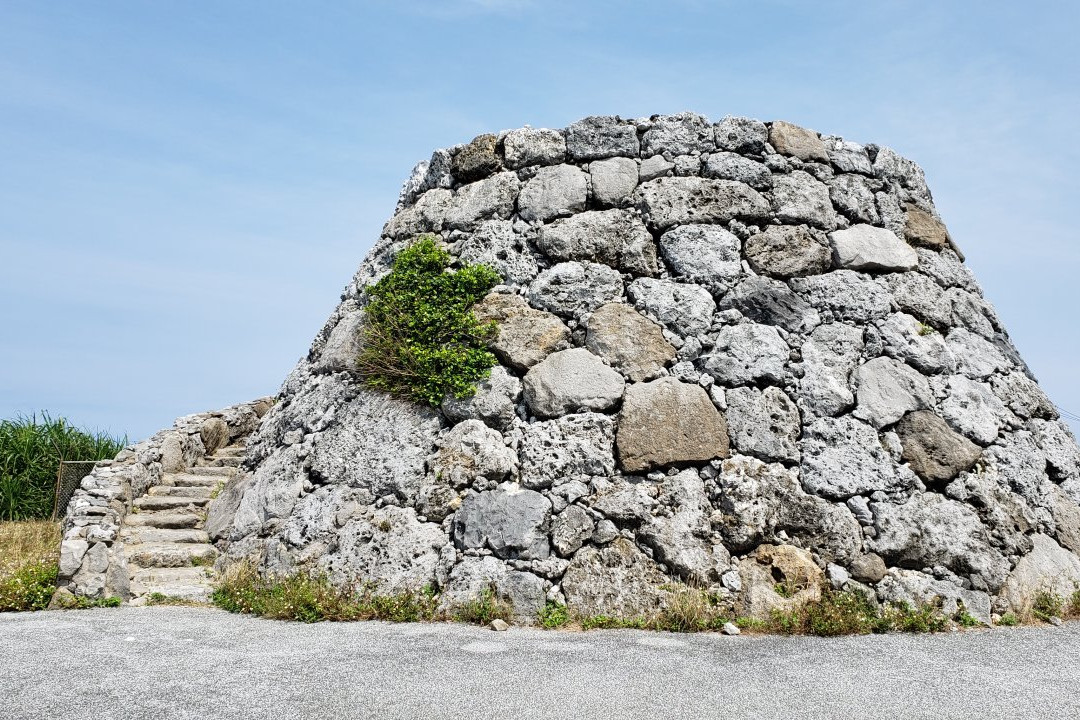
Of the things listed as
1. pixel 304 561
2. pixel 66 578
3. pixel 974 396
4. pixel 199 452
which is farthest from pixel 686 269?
pixel 199 452

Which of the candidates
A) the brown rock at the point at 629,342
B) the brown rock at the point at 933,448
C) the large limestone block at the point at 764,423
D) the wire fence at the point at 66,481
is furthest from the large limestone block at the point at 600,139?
the wire fence at the point at 66,481

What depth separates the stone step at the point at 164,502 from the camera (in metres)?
11.7

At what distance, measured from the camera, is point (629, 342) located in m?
9.13

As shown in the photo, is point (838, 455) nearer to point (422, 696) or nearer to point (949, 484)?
point (949, 484)

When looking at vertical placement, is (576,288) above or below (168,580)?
above

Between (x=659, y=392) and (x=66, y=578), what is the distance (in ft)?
22.9

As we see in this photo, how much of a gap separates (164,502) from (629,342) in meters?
7.42

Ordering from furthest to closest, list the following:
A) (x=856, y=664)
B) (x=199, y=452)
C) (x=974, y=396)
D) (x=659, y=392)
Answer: (x=199, y=452) → (x=974, y=396) → (x=659, y=392) → (x=856, y=664)

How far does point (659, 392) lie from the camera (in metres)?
8.79

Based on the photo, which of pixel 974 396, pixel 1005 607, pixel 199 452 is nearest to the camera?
pixel 1005 607

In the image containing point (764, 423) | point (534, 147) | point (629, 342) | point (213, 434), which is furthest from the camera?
point (213, 434)

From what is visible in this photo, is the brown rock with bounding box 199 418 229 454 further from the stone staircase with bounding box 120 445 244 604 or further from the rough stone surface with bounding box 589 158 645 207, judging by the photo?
the rough stone surface with bounding box 589 158 645 207

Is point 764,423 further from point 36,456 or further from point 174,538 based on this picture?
point 36,456

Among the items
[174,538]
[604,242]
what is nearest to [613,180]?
[604,242]
